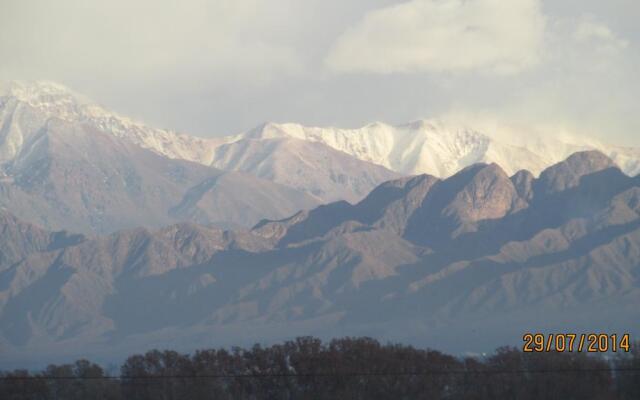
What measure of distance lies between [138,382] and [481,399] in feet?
131

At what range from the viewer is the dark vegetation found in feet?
541

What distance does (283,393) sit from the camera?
16700cm

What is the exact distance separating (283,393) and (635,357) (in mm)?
41956

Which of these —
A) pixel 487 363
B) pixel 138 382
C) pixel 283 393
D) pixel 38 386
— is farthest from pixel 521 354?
pixel 38 386

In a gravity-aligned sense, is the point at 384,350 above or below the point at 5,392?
above

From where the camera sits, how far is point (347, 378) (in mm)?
166500

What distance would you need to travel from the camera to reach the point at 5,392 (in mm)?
162750

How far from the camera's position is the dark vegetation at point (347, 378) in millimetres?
164875

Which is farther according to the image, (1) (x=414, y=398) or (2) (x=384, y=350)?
(2) (x=384, y=350)

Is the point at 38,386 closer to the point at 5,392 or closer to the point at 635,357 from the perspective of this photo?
the point at 5,392

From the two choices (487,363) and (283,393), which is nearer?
(283,393)

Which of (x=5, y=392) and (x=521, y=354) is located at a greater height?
(x=521, y=354)

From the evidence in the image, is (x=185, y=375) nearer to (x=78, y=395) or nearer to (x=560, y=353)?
(x=78, y=395)

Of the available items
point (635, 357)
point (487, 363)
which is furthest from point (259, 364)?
point (635, 357)
